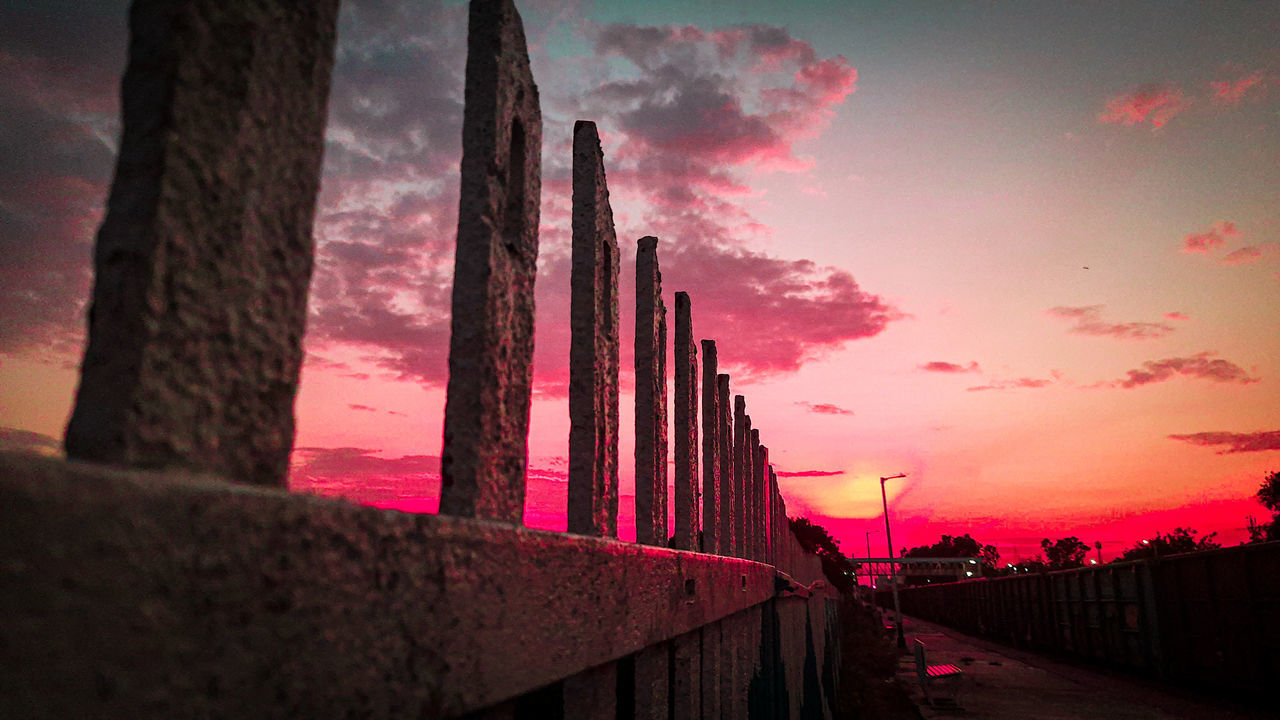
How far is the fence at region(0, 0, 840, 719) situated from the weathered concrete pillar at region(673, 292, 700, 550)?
2.56 metres

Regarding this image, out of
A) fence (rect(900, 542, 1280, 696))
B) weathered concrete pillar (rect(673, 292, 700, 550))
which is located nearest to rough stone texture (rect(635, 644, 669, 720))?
weathered concrete pillar (rect(673, 292, 700, 550))

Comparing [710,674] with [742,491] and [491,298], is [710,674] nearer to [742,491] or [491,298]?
[491,298]

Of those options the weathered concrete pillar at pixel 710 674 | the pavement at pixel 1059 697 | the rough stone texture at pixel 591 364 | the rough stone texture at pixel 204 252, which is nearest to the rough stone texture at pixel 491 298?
the rough stone texture at pixel 204 252

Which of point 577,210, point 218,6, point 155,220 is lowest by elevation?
point 155,220

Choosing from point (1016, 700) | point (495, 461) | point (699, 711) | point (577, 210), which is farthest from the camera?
point (1016, 700)

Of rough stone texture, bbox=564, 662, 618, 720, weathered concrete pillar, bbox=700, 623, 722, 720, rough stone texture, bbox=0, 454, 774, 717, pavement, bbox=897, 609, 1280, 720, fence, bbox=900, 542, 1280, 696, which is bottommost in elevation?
pavement, bbox=897, 609, 1280, 720

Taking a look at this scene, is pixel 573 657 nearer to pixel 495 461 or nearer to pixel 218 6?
pixel 495 461

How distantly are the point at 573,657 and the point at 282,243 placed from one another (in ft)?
3.18

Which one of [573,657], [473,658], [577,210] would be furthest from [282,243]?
[577,210]

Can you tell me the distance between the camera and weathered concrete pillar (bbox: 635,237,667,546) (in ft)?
10.5

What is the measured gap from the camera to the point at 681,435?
4.32 meters

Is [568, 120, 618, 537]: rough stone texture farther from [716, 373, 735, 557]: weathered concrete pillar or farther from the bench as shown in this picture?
the bench

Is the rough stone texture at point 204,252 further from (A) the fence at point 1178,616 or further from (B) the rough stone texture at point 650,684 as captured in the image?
(A) the fence at point 1178,616

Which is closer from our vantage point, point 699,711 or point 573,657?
point 573,657
